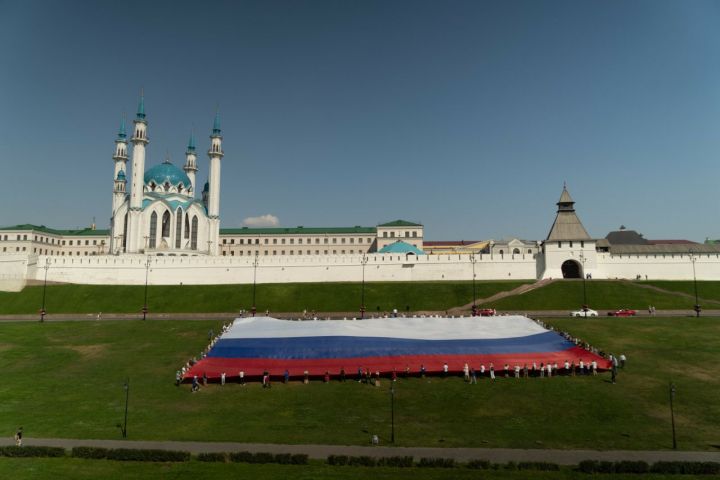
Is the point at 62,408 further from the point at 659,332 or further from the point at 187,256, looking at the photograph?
the point at 187,256

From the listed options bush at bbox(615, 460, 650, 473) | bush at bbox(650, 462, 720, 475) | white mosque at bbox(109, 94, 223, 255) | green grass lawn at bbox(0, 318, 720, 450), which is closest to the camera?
bush at bbox(650, 462, 720, 475)

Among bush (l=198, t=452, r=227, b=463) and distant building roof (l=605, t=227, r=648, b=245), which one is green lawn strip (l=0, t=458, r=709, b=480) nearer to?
bush (l=198, t=452, r=227, b=463)

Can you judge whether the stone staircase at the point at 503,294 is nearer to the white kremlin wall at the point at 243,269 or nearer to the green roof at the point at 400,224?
the white kremlin wall at the point at 243,269

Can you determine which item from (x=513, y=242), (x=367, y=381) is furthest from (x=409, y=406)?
(x=513, y=242)

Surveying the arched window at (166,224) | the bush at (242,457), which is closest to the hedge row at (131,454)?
the bush at (242,457)

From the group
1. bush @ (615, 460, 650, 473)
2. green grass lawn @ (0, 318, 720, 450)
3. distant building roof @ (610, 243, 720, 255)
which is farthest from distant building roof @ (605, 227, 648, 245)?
bush @ (615, 460, 650, 473)

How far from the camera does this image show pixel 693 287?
58250 mm

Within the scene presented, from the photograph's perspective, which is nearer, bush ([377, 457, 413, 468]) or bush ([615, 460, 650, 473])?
bush ([615, 460, 650, 473])

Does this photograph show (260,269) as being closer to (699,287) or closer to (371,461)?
(699,287)

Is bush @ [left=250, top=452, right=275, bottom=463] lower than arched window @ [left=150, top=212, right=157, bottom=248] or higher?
lower

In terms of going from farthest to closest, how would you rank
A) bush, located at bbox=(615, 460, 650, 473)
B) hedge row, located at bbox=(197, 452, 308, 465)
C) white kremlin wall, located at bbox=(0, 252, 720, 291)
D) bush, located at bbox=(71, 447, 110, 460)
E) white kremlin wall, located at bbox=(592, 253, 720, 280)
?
1. white kremlin wall, located at bbox=(0, 252, 720, 291)
2. white kremlin wall, located at bbox=(592, 253, 720, 280)
3. bush, located at bbox=(71, 447, 110, 460)
4. hedge row, located at bbox=(197, 452, 308, 465)
5. bush, located at bbox=(615, 460, 650, 473)

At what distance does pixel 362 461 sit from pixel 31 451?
489 inches

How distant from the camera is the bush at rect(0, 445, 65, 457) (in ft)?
58.1

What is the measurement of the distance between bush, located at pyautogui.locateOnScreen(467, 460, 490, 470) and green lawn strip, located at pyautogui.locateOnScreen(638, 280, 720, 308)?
167ft
